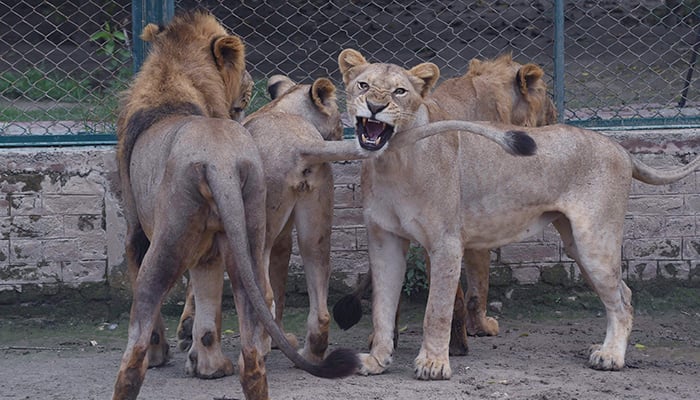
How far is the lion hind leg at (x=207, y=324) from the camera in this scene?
563 centimetres

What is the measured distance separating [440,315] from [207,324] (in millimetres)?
1099

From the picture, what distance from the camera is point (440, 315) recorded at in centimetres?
582

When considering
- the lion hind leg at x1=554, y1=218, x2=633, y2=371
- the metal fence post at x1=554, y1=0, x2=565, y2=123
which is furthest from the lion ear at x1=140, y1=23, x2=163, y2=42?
the metal fence post at x1=554, y1=0, x2=565, y2=123

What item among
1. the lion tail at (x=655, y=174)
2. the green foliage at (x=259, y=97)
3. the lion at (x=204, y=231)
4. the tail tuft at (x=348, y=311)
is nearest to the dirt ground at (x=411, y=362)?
the tail tuft at (x=348, y=311)

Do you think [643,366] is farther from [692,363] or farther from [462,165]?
[462,165]

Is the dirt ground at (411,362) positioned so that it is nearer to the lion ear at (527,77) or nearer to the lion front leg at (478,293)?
the lion front leg at (478,293)

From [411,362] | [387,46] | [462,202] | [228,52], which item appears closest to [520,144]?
[462,202]

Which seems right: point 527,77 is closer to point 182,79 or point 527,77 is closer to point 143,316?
point 182,79

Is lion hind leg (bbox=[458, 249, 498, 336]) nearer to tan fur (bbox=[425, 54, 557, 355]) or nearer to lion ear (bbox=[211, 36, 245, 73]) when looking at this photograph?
tan fur (bbox=[425, 54, 557, 355])

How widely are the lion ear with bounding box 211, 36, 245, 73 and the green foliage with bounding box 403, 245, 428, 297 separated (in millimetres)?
1700

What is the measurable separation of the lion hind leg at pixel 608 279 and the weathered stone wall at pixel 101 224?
3.93 feet

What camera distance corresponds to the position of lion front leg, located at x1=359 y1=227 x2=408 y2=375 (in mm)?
6004

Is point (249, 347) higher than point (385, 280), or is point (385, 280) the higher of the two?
point (385, 280)

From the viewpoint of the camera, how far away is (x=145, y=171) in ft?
18.0
